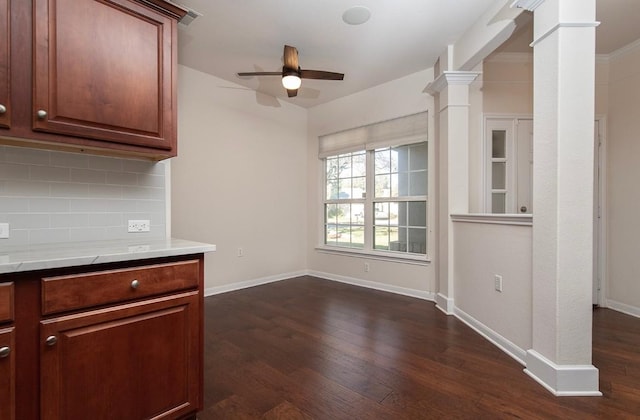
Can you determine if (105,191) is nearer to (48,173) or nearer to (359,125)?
(48,173)

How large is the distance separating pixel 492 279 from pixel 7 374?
2.90 metres

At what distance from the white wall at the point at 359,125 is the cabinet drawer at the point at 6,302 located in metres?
3.48

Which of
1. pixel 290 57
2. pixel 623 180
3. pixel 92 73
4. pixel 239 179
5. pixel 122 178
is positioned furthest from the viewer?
pixel 239 179

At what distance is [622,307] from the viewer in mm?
3217

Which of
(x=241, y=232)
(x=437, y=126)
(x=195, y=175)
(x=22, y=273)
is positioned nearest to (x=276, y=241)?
(x=241, y=232)

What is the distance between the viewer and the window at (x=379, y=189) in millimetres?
3812

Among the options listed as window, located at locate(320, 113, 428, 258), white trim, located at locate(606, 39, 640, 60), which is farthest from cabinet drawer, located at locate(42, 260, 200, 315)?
white trim, located at locate(606, 39, 640, 60)

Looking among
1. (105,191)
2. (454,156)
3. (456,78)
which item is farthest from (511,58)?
(105,191)

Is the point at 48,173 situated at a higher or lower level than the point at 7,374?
higher

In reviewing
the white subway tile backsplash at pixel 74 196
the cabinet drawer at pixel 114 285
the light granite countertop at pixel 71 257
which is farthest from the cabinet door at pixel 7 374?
the white subway tile backsplash at pixel 74 196

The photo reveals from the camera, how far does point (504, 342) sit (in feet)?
7.60

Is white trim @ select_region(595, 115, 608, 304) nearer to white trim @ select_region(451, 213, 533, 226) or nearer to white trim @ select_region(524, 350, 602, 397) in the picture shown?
white trim @ select_region(451, 213, 533, 226)

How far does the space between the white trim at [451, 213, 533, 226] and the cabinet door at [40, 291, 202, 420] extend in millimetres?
2160

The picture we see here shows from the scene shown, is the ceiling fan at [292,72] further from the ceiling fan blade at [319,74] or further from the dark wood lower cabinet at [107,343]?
the dark wood lower cabinet at [107,343]
